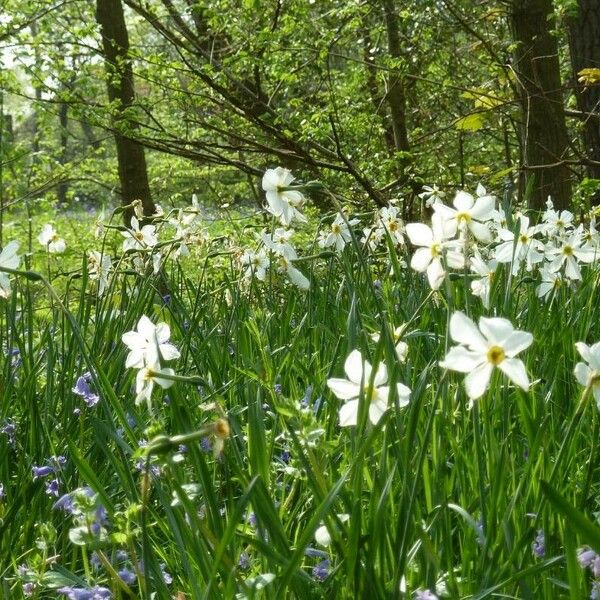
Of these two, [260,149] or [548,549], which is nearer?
[548,549]

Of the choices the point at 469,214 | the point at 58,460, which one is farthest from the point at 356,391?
the point at 58,460

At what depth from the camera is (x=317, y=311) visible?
112 inches

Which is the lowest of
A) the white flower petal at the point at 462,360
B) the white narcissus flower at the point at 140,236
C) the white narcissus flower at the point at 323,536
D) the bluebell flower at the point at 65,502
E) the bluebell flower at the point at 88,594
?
the bluebell flower at the point at 88,594

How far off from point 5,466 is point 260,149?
14.5 feet

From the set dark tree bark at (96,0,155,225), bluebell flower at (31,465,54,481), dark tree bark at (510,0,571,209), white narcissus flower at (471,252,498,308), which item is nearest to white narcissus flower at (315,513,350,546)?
bluebell flower at (31,465,54,481)

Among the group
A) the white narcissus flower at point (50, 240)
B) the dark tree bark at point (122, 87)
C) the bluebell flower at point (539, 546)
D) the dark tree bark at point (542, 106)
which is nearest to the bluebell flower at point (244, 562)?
the bluebell flower at point (539, 546)

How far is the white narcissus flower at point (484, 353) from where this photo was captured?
104 cm

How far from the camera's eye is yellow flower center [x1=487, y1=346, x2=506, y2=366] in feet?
3.44

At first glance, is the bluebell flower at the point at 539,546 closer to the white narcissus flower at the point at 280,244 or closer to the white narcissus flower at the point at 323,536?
the white narcissus flower at the point at 323,536

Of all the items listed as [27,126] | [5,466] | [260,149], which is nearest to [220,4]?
[260,149]

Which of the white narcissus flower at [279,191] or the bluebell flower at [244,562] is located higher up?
the white narcissus flower at [279,191]

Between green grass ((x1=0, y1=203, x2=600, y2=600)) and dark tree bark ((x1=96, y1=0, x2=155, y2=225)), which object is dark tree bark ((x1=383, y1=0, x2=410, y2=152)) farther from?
green grass ((x1=0, y1=203, x2=600, y2=600))

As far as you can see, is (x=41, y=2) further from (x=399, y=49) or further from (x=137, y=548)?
(x=137, y=548)

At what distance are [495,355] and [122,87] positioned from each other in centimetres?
614
